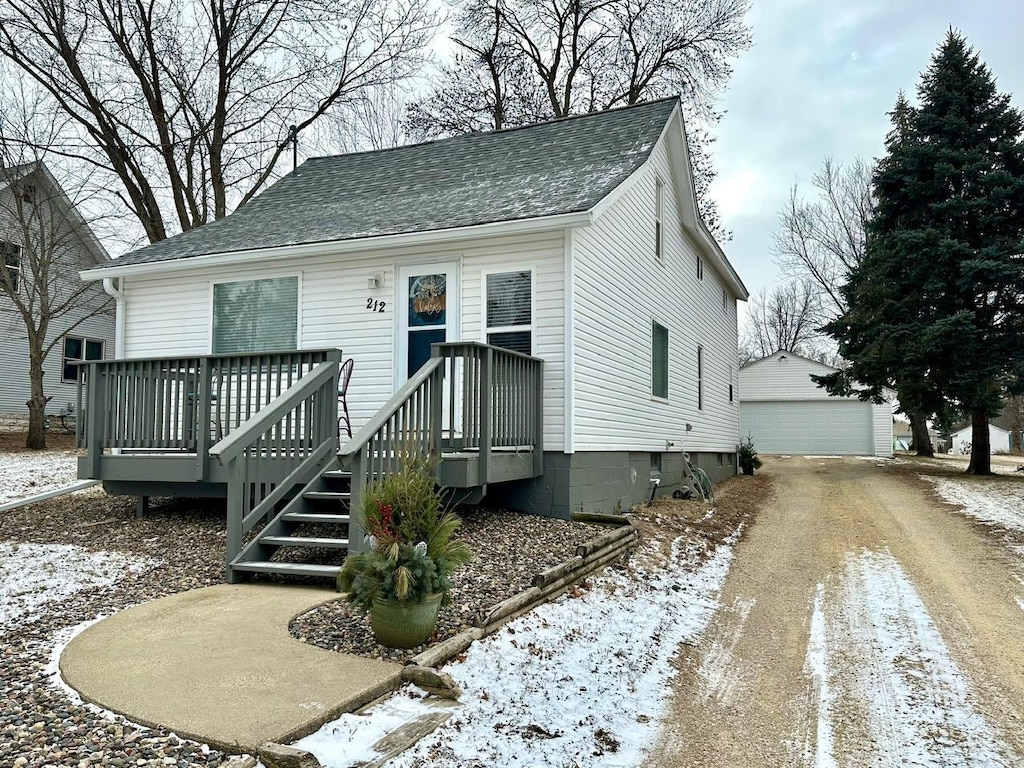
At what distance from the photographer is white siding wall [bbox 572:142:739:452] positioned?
872 cm

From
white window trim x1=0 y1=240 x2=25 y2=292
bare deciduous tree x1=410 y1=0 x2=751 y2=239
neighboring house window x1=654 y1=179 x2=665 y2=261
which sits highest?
bare deciduous tree x1=410 y1=0 x2=751 y2=239

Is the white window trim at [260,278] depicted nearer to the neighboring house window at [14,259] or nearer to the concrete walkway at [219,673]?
the concrete walkway at [219,673]

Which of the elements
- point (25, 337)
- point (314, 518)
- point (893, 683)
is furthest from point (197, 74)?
point (893, 683)

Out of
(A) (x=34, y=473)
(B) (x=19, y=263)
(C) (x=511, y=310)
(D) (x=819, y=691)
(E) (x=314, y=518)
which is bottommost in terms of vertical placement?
(D) (x=819, y=691)

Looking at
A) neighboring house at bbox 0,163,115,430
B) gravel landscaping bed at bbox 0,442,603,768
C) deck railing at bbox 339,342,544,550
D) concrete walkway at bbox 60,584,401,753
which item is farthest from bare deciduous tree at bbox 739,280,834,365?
concrete walkway at bbox 60,584,401,753

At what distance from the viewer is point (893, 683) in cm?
473

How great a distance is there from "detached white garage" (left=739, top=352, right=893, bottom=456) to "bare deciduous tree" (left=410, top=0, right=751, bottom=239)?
7.87m

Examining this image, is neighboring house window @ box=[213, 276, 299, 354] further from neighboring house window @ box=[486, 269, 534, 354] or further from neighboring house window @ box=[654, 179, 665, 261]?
neighboring house window @ box=[654, 179, 665, 261]

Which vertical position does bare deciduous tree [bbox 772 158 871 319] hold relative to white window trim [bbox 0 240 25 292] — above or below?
above

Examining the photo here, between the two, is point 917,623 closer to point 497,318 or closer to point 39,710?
point 497,318

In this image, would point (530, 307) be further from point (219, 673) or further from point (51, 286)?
point (51, 286)

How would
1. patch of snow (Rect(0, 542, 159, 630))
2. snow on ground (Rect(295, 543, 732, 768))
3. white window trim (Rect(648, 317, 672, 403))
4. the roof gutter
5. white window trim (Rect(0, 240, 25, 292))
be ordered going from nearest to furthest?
snow on ground (Rect(295, 543, 732, 768)), patch of snow (Rect(0, 542, 159, 630)), the roof gutter, white window trim (Rect(648, 317, 672, 403)), white window trim (Rect(0, 240, 25, 292))

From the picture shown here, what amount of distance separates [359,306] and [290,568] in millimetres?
4191

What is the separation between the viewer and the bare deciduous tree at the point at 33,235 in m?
17.9
